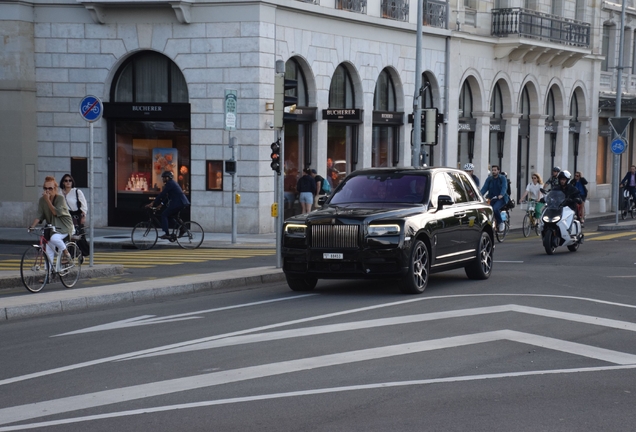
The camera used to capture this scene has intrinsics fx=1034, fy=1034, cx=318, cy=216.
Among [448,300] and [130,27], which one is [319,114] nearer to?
[130,27]

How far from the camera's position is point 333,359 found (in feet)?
29.4

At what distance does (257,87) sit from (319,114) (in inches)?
139

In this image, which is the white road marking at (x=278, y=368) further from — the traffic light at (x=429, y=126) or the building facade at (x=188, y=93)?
the traffic light at (x=429, y=126)

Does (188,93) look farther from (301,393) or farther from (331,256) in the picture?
(301,393)

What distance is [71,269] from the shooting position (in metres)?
15.1

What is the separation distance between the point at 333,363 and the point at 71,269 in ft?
24.1

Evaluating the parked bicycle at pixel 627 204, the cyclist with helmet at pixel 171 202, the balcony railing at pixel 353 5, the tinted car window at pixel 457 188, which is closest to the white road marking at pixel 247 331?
the tinted car window at pixel 457 188

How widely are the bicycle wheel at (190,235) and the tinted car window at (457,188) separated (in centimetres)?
Result: 884

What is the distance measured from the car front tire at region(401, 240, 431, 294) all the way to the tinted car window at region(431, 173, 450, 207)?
91 centimetres

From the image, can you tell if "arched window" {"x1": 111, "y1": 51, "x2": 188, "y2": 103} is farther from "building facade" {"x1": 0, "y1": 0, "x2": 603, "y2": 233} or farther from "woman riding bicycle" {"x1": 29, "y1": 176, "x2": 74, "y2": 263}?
"woman riding bicycle" {"x1": 29, "y1": 176, "x2": 74, "y2": 263}

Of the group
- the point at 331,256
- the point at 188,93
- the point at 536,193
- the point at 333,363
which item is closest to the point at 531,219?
the point at 536,193

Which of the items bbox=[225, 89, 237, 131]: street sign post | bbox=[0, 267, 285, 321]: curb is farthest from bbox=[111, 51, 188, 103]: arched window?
bbox=[0, 267, 285, 321]: curb

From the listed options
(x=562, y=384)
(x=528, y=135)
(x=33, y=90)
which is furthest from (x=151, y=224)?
(x=528, y=135)

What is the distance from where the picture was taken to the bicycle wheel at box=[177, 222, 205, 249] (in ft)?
76.5
